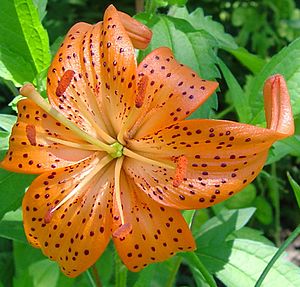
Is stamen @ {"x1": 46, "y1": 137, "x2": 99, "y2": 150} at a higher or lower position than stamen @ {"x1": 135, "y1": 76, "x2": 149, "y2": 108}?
lower

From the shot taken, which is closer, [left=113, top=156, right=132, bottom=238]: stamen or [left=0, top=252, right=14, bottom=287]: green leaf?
[left=113, top=156, right=132, bottom=238]: stamen

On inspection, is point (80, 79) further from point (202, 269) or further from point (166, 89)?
point (202, 269)

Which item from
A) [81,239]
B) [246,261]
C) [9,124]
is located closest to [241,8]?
[246,261]

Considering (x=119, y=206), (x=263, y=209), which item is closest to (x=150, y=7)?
(x=119, y=206)

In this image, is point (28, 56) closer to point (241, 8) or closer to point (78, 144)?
point (78, 144)

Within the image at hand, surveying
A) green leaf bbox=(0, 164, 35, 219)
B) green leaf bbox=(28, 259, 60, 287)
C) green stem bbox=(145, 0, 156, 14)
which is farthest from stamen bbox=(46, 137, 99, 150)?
green leaf bbox=(28, 259, 60, 287)

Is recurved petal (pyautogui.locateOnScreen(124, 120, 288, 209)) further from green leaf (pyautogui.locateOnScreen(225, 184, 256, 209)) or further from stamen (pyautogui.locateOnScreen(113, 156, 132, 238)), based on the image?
green leaf (pyautogui.locateOnScreen(225, 184, 256, 209))

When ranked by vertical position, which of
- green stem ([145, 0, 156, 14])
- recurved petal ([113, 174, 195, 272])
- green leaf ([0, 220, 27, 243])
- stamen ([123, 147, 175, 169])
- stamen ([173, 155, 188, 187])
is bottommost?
green leaf ([0, 220, 27, 243])

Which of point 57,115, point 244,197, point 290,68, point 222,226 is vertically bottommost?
point 244,197
